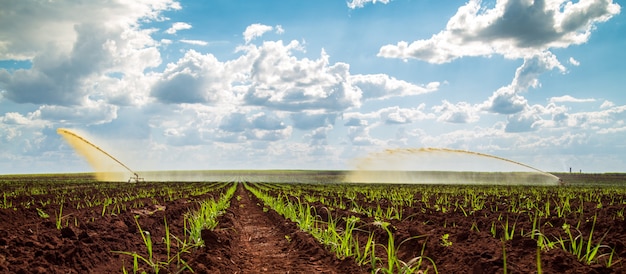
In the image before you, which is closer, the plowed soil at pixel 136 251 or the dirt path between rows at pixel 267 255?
the plowed soil at pixel 136 251

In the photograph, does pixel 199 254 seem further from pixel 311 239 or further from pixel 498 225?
pixel 498 225

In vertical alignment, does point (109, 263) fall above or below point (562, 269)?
below

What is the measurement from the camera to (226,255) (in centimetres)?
875

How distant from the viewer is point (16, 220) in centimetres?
1534

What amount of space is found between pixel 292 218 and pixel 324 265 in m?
5.11

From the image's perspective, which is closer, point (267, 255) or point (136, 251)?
point (136, 251)

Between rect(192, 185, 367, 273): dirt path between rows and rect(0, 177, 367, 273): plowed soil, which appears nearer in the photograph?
rect(0, 177, 367, 273): plowed soil

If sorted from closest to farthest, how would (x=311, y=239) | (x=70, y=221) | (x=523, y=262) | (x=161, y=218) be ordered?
(x=523, y=262)
(x=311, y=239)
(x=70, y=221)
(x=161, y=218)

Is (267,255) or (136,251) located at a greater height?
(136,251)

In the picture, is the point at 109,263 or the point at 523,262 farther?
the point at 109,263

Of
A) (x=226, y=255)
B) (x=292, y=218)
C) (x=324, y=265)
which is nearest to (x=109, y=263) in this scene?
(x=226, y=255)

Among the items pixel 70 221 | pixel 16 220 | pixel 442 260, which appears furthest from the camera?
pixel 16 220

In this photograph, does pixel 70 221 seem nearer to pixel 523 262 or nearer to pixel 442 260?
pixel 442 260

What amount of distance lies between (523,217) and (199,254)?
8451 millimetres
